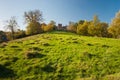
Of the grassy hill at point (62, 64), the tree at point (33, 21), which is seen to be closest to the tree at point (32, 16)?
the tree at point (33, 21)

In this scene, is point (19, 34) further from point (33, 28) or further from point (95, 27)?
point (95, 27)

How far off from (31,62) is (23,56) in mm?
3434

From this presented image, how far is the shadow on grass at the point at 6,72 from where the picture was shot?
27836mm

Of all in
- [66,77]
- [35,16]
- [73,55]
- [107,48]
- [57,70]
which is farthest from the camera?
[35,16]

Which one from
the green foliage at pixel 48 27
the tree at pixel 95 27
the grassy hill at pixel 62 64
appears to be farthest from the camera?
the green foliage at pixel 48 27

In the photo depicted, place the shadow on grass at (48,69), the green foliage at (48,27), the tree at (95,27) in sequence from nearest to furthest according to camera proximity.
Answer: the shadow on grass at (48,69)
the tree at (95,27)
the green foliage at (48,27)

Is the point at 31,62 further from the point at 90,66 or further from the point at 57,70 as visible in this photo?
the point at 90,66

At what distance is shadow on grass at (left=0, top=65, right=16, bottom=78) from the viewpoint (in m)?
27.8

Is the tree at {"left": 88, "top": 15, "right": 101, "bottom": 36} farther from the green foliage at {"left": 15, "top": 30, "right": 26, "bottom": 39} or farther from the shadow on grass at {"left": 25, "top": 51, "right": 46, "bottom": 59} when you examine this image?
the shadow on grass at {"left": 25, "top": 51, "right": 46, "bottom": 59}

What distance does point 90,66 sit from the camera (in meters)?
29.6

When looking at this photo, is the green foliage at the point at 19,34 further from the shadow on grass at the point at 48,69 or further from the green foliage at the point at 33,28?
the shadow on grass at the point at 48,69

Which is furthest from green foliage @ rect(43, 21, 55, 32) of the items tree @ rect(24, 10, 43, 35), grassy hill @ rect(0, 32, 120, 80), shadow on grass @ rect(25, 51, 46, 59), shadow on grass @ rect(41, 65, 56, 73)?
shadow on grass @ rect(41, 65, 56, 73)

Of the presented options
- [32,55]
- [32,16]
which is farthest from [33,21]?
[32,55]

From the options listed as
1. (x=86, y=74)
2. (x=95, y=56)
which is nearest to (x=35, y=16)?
(x=95, y=56)
